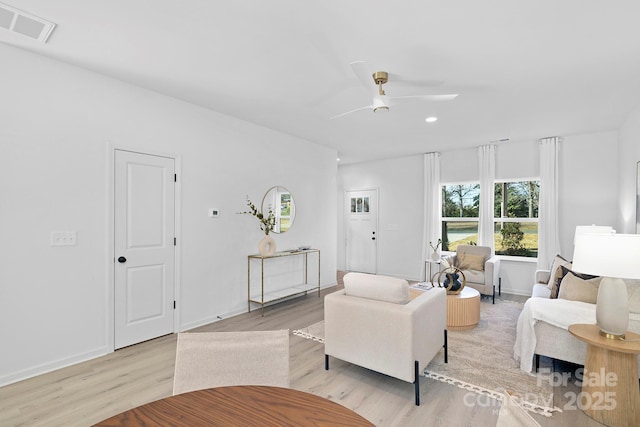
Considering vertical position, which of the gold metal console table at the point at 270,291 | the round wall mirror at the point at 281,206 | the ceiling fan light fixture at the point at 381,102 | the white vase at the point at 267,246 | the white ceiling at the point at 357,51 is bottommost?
the gold metal console table at the point at 270,291

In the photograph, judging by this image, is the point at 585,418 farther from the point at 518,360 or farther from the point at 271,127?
the point at 271,127

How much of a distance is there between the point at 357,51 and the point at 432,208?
4558 mm

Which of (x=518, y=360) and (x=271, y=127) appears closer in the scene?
(x=518, y=360)

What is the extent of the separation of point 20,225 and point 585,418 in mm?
4511

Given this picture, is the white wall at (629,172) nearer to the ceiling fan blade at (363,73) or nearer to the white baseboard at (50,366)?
the ceiling fan blade at (363,73)

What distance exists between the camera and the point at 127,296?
326 cm

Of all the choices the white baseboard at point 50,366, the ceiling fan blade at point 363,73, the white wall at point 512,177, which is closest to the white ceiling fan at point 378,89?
the ceiling fan blade at point 363,73

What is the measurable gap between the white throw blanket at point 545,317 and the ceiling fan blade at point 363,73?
2.38 meters

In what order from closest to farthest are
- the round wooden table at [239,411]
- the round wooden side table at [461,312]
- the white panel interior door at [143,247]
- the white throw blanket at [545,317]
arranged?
the round wooden table at [239,411] → the white throw blanket at [545,317] → the white panel interior door at [143,247] → the round wooden side table at [461,312]

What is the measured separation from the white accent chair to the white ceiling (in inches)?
79.0

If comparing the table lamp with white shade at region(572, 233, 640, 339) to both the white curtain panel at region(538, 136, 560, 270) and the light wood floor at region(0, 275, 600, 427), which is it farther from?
the white curtain panel at region(538, 136, 560, 270)

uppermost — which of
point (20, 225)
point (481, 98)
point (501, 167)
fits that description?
point (481, 98)

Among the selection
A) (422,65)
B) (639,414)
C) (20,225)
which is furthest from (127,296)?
(639,414)

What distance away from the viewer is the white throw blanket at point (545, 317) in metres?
2.53
